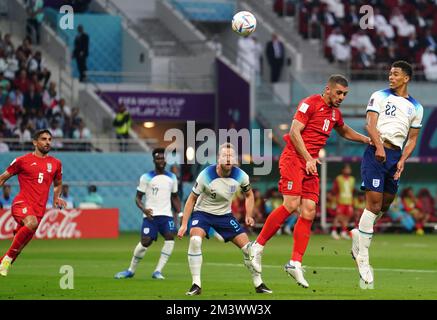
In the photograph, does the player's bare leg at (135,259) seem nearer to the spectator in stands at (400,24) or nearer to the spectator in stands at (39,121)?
the spectator in stands at (39,121)

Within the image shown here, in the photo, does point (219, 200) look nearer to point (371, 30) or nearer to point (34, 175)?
point (34, 175)

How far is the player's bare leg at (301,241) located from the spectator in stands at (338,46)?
28.8 m

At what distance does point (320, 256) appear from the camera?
85.4 feet

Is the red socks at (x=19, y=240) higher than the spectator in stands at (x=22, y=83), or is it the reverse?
the spectator in stands at (x=22, y=83)

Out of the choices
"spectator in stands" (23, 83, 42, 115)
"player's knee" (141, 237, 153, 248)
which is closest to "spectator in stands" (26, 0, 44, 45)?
"spectator in stands" (23, 83, 42, 115)

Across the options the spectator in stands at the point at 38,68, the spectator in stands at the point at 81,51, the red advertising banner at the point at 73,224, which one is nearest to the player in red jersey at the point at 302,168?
the red advertising banner at the point at 73,224

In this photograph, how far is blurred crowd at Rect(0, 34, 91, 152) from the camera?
3759 centimetres

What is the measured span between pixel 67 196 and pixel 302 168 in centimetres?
1941

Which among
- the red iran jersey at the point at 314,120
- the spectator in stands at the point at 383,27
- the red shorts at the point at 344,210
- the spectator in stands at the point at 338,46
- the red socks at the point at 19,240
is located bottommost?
the red shorts at the point at 344,210

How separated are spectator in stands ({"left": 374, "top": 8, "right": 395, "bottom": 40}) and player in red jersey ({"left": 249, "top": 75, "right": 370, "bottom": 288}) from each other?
98.6ft

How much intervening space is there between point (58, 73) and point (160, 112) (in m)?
3.71

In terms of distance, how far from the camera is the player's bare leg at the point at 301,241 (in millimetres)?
16203

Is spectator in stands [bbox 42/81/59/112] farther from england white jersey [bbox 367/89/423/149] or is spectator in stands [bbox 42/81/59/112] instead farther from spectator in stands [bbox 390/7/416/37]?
A: england white jersey [bbox 367/89/423/149]
